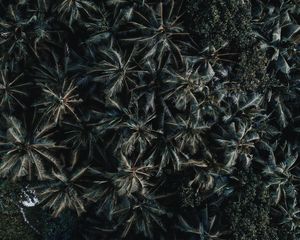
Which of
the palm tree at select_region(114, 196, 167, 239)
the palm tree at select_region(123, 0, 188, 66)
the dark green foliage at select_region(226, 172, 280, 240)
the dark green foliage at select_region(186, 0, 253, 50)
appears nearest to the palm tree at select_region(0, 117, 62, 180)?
the palm tree at select_region(114, 196, 167, 239)

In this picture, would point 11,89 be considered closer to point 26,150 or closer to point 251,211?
point 26,150

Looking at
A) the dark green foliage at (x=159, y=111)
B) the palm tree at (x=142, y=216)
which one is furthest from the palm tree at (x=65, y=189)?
the palm tree at (x=142, y=216)

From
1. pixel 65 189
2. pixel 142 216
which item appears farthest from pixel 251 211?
pixel 65 189

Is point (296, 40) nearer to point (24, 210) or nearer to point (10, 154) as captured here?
point (10, 154)

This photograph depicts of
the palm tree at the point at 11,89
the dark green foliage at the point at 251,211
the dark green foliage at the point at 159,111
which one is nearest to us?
the dark green foliage at the point at 159,111

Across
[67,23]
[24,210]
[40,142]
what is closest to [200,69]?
[67,23]

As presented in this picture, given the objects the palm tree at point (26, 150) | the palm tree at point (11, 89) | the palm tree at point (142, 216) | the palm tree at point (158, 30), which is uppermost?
the palm tree at point (158, 30)

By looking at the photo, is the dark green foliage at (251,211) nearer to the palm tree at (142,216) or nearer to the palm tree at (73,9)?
the palm tree at (142,216)

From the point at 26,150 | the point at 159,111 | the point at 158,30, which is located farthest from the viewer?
the point at 159,111

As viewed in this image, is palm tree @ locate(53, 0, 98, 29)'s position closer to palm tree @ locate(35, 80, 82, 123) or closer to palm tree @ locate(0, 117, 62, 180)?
palm tree @ locate(35, 80, 82, 123)
